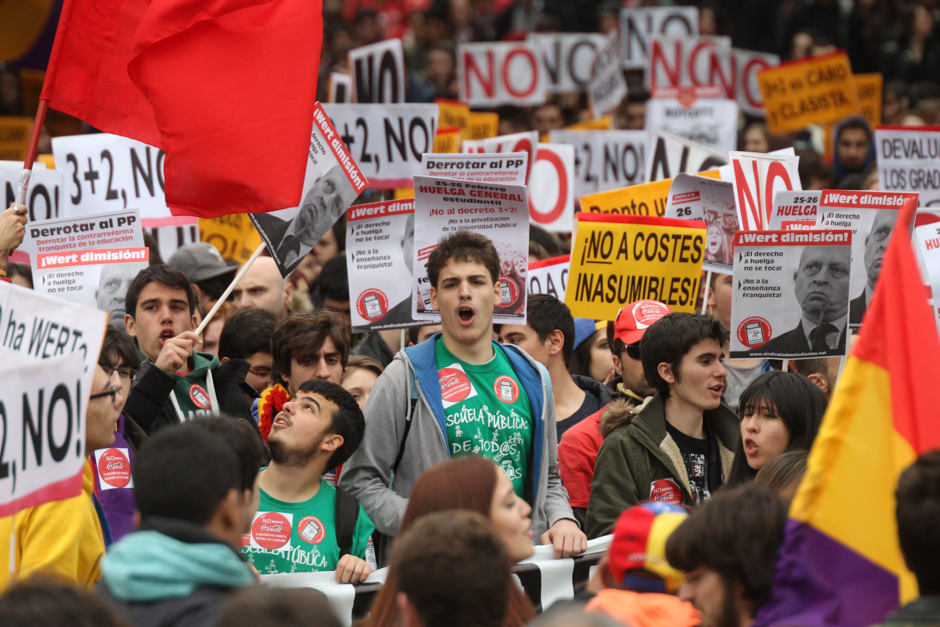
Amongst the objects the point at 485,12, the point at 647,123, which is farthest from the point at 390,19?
the point at 647,123

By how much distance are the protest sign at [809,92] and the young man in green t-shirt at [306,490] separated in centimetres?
840

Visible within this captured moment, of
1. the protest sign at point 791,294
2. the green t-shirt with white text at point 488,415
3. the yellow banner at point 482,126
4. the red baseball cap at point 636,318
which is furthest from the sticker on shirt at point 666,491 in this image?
the yellow banner at point 482,126

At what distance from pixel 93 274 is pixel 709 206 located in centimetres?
361

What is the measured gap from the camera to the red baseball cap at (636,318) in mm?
5840

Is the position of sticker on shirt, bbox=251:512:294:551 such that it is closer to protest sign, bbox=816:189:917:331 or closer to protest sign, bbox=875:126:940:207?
protest sign, bbox=816:189:917:331

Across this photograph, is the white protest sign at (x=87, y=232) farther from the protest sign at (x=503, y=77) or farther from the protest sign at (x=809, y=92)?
the protest sign at (x=809, y=92)

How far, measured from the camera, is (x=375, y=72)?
32.0 ft

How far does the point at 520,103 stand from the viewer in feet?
43.9

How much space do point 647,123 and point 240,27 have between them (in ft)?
21.1

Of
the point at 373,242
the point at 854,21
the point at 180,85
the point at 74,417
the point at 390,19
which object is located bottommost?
the point at 74,417

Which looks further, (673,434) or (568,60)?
(568,60)

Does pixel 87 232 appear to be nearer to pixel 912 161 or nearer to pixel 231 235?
pixel 231 235

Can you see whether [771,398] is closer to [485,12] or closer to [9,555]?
[9,555]

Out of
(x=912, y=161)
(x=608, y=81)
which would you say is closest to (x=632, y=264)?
(x=912, y=161)
